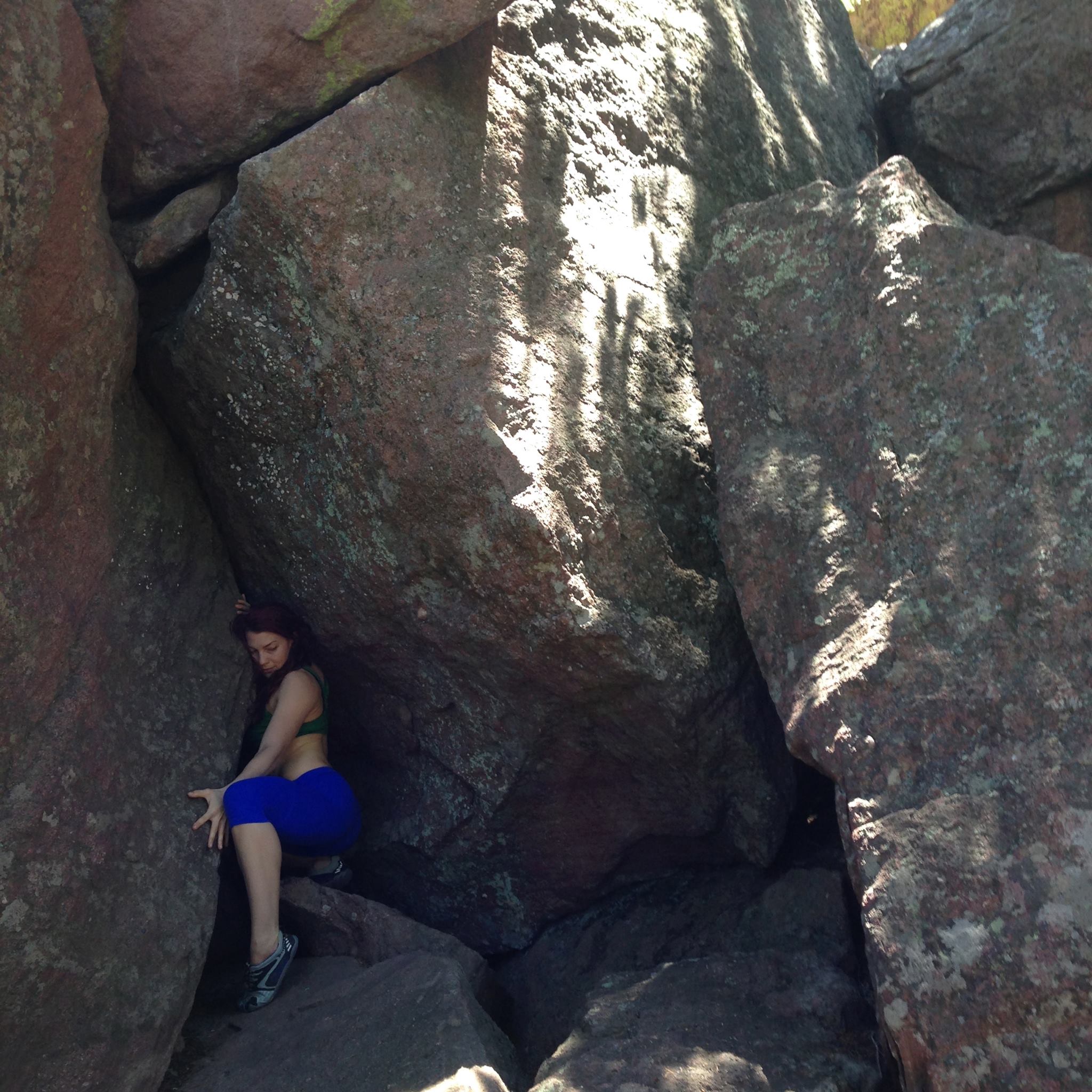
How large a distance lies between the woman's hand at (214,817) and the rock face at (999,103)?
3376mm

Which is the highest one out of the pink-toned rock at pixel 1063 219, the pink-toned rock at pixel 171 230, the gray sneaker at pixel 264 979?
the pink-toned rock at pixel 171 230

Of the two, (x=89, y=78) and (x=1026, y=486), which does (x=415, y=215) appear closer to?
(x=89, y=78)

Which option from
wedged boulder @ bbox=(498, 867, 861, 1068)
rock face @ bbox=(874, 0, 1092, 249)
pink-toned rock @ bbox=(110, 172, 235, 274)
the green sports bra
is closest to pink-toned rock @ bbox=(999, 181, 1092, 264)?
rock face @ bbox=(874, 0, 1092, 249)

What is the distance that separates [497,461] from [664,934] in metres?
1.41

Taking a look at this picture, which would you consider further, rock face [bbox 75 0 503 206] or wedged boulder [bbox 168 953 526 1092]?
rock face [bbox 75 0 503 206]

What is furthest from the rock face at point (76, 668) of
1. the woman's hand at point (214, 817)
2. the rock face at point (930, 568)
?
the rock face at point (930, 568)

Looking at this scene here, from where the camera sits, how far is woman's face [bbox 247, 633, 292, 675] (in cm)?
319

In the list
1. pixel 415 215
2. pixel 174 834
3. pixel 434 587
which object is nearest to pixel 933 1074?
pixel 434 587

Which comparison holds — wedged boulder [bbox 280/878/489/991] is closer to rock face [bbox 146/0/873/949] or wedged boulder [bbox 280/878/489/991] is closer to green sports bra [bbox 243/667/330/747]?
rock face [bbox 146/0/873/949]

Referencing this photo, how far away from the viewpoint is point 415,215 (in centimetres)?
282

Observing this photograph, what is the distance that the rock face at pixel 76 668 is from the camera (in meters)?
2.55

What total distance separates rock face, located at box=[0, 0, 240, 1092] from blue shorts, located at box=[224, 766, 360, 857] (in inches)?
5.3

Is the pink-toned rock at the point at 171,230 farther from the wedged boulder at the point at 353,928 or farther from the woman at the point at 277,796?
the wedged boulder at the point at 353,928

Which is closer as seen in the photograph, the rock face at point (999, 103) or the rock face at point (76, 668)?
the rock face at point (76, 668)
